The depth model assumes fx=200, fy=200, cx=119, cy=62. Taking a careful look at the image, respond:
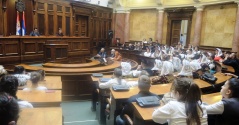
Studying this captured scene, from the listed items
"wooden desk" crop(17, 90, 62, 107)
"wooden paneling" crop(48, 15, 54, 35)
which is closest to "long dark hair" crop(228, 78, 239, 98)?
"wooden desk" crop(17, 90, 62, 107)

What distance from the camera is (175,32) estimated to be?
14.1 m

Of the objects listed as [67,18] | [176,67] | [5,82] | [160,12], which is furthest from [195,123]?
[160,12]

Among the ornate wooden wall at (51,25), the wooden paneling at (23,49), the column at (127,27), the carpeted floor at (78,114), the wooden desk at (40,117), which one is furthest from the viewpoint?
the column at (127,27)

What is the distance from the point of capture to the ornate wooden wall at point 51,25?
24.7 ft

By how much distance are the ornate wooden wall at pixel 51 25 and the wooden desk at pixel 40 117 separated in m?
5.68

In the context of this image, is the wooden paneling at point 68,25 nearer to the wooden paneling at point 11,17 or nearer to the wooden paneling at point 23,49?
the wooden paneling at point 23,49

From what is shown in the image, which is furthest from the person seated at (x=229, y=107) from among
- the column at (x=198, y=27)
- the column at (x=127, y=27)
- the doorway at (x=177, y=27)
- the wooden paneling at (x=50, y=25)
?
the column at (x=127, y=27)

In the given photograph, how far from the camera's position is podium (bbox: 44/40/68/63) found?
8195 millimetres

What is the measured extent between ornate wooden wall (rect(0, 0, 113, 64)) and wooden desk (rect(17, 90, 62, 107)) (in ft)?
15.3

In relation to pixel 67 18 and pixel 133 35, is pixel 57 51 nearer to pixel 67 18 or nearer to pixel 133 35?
pixel 67 18

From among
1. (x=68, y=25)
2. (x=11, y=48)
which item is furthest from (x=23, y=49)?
(x=68, y=25)

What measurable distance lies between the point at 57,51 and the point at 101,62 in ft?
6.31

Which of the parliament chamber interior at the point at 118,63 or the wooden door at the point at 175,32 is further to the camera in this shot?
the wooden door at the point at 175,32

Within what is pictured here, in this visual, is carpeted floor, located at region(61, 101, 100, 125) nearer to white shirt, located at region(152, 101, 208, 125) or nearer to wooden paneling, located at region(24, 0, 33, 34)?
white shirt, located at region(152, 101, 208, 125)
